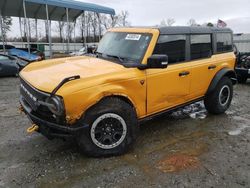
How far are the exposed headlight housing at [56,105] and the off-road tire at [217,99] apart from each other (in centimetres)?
342

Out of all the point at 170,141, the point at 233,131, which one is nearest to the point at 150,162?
the point at 170,141

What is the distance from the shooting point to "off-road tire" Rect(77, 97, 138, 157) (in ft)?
12.0

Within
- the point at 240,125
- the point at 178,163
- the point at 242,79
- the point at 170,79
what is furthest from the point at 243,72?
the point at 178,163

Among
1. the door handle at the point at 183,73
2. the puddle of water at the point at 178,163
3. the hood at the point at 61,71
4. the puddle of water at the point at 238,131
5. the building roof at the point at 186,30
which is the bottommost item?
the puddle of water at the point at 178,163

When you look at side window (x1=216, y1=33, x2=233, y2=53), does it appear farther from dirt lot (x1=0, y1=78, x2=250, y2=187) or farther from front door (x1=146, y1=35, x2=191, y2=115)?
dirt lot (x1=0, y1=78, x2=250, y2=187)

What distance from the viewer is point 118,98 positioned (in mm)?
3955

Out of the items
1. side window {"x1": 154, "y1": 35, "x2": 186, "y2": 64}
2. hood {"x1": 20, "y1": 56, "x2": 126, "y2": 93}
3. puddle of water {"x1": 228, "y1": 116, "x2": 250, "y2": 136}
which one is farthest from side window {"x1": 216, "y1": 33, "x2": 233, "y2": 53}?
hood {"x1": 20, "y1": 56, "x2": 126, "y2": 93}

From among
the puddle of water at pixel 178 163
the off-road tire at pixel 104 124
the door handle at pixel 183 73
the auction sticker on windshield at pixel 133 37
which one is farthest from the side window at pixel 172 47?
the puddle of water at pixel 178 163

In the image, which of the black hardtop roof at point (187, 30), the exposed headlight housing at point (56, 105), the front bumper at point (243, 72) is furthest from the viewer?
the front bumper at point (243, 72)

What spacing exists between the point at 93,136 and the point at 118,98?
2.13ft

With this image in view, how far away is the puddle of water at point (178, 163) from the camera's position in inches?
146

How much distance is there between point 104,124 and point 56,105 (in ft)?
2.61

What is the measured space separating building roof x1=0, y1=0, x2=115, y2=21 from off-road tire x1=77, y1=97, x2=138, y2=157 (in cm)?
1482

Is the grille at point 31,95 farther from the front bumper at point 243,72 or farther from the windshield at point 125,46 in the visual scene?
the front bumper at point 243,72
